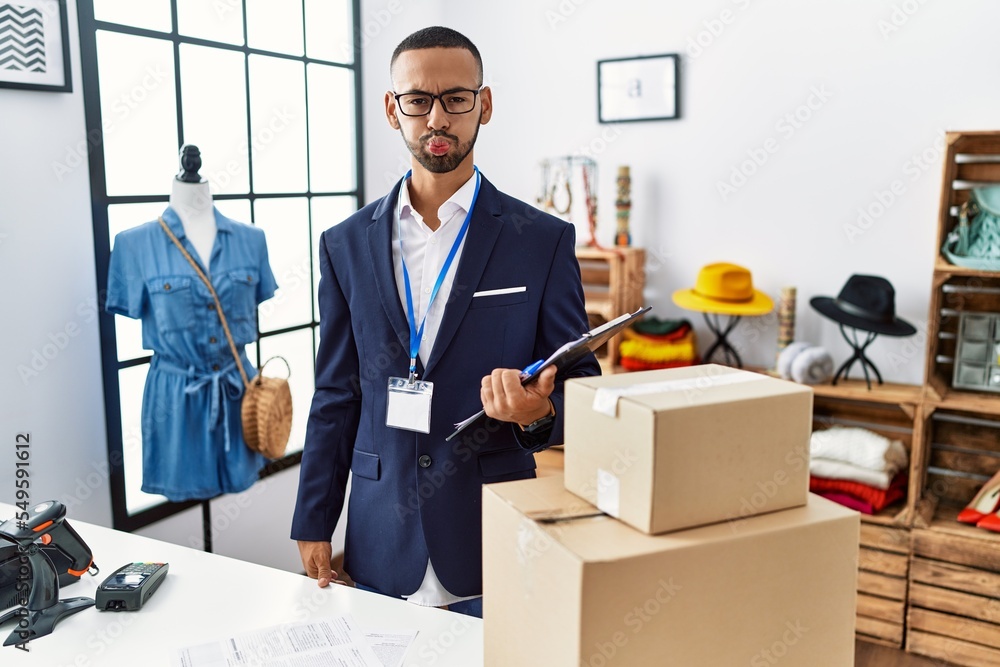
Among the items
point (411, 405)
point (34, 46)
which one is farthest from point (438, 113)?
point (34, 46)

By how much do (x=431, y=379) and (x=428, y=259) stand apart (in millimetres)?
241

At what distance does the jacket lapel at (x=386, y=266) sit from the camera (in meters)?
1.58

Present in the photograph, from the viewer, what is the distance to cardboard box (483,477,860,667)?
88 centimetres

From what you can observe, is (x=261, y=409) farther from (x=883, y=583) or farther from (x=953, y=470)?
(x=953, y=470)

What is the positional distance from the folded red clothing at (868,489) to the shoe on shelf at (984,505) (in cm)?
21

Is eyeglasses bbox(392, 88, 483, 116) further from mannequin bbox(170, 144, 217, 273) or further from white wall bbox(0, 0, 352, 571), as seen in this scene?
white wall bbox(0, 0, 352, 571)

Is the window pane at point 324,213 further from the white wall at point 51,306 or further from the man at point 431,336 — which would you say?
the man at point 431,336

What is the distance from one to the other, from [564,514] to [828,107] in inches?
105

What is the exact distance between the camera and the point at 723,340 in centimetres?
337

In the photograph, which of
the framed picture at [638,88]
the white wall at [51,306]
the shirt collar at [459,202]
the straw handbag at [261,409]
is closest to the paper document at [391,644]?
the shirt collar at [459,202]

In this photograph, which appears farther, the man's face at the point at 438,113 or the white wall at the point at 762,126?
the white wall at the point at 762,126

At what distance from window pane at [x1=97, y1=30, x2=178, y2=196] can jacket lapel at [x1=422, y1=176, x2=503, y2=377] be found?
4.80 feet

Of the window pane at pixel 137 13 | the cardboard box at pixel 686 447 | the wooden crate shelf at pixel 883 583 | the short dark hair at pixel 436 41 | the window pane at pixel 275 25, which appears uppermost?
the window pane at pixel 275 25

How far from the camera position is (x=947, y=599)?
2.83 meters
